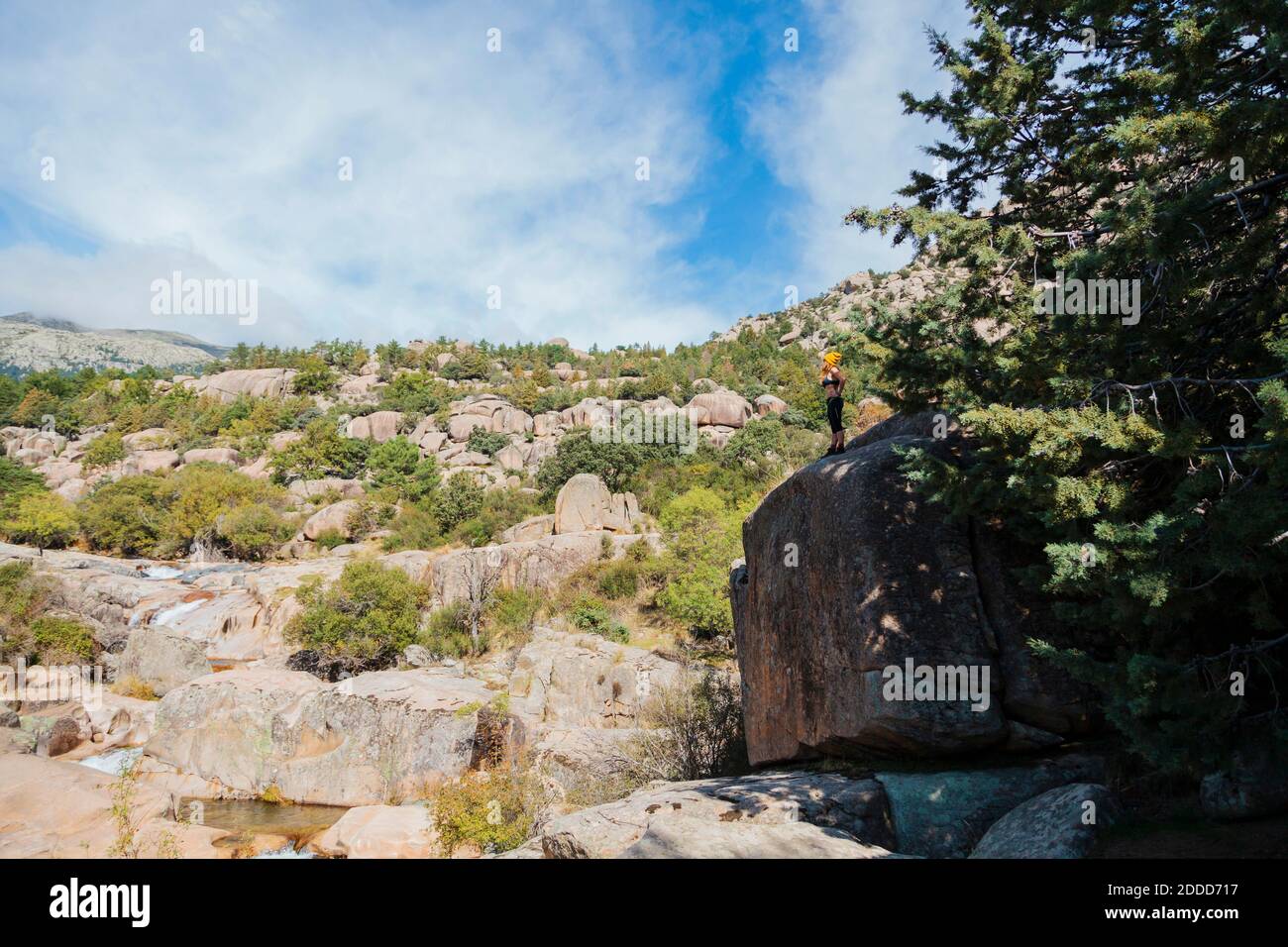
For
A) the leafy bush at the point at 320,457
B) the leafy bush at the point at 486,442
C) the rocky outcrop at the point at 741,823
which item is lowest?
the rocky outcrop at the point at 741,823

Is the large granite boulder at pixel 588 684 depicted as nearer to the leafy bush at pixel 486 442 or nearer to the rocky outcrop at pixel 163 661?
the rocky outcrop at pixel 163 661

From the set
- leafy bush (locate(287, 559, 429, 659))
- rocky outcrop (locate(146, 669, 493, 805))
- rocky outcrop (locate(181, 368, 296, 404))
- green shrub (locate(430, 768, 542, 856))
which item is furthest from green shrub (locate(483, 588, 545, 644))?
rocky outcrop (locate(181, 368, 296, 404))

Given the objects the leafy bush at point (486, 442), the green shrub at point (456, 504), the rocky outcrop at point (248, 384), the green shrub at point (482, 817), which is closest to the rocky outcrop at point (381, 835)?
the green shrub at point (482, 817)

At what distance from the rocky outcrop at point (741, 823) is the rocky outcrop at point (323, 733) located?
33.4ft

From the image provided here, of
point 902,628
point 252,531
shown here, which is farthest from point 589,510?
point 902,628

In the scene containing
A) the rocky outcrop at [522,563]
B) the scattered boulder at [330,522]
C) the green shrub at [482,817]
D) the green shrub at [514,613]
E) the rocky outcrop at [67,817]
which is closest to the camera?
the rocky outcrop at [67,817]

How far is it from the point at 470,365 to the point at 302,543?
150 feet

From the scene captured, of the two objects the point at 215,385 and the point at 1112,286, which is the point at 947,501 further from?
the point at 215,385

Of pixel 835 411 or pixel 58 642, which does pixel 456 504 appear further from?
pixel 835 411

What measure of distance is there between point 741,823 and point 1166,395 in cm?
482

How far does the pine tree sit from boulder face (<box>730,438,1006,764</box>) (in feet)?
2.64

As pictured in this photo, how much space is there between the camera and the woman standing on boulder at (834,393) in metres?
9.22

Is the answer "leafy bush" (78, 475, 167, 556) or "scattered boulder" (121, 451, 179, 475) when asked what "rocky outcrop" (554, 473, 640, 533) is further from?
"scattered boulder" (121, 451, 179, 475)

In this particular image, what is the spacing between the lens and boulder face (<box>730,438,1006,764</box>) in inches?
248
